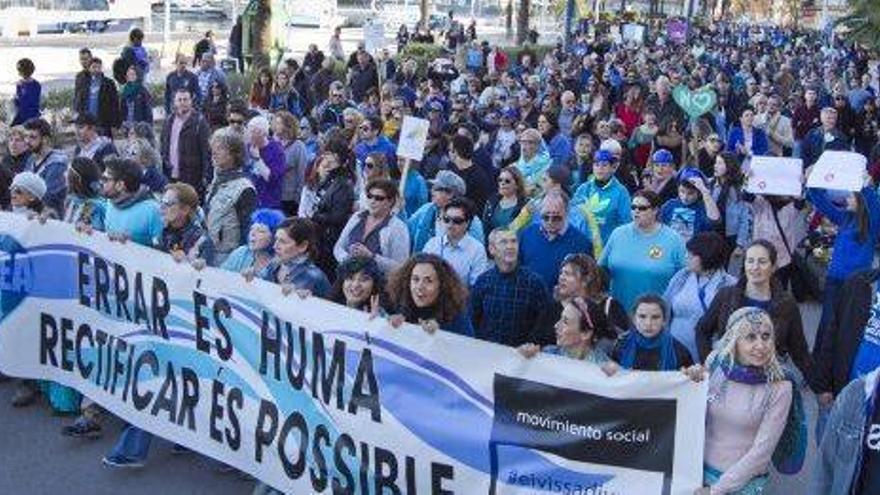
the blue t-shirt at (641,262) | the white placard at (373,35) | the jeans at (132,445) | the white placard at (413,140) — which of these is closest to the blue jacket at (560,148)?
the white placard at (413,140)

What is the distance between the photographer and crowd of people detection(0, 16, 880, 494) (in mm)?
4992

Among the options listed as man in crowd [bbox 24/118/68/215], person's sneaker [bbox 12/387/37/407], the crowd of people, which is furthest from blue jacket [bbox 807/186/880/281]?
man in crowd [bbox 24/118/68/215]

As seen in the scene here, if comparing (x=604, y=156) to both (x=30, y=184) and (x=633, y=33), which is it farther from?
(x=633, y=33)

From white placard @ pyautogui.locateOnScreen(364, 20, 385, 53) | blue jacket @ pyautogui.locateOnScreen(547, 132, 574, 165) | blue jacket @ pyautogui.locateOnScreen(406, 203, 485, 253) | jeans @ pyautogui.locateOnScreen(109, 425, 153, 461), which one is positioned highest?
white placard @ pyautogui.locateOnScreen(364, 20, 385, 53)

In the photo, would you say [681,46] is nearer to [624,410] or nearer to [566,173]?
[566,173]

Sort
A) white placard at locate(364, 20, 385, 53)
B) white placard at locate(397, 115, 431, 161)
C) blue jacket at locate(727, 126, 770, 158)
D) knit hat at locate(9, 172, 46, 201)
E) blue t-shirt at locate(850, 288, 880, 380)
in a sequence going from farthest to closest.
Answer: white placard at locate(364, 20, 385, 53)
blue jacket at locate(727, 126, 770, 158)
white placard at locate(397, 115, 431, 161)
knit hat at locate(9, 172, 46, 201)
blue t-shirt at locate(850, 288, 880, 380)

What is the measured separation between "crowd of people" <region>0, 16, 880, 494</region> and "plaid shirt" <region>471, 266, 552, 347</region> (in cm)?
1

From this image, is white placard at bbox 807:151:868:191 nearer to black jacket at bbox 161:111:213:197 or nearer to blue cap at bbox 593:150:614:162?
blue cap at bbox 593:150:614:162

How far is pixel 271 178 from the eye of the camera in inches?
392

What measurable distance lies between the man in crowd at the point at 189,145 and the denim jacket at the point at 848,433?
7.38m

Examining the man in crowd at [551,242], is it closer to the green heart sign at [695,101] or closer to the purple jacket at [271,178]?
the purple jacket at [271,178]

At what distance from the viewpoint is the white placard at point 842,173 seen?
7.28m

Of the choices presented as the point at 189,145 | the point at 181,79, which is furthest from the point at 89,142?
the point at 181,79

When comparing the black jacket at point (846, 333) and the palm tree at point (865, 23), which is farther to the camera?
the palm tree at point (865, 23)
